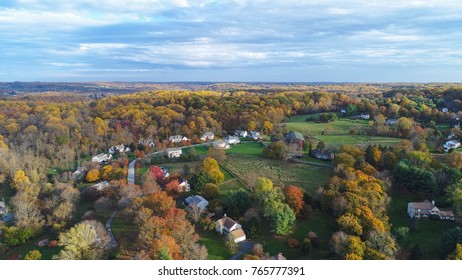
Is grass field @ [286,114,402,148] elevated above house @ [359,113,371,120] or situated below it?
below

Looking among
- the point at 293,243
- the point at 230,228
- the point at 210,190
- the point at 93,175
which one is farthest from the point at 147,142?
the point at 293,243

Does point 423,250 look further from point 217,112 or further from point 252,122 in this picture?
point 217,112

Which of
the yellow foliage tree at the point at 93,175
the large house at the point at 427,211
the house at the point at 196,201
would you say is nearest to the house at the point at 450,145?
the large house at the point at 427,211

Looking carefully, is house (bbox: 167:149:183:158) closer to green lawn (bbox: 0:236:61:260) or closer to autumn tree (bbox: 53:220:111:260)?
green lawn (bbox: 0:236:61:260)

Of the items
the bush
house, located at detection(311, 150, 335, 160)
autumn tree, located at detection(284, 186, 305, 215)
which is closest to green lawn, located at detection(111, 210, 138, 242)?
the bush

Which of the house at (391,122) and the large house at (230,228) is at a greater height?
the house at (391,122)

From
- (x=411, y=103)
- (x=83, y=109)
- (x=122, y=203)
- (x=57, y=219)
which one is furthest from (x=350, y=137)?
(x=83, y=109)

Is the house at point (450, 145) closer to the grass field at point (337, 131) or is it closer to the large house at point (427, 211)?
the grass field at point (337, 131)
